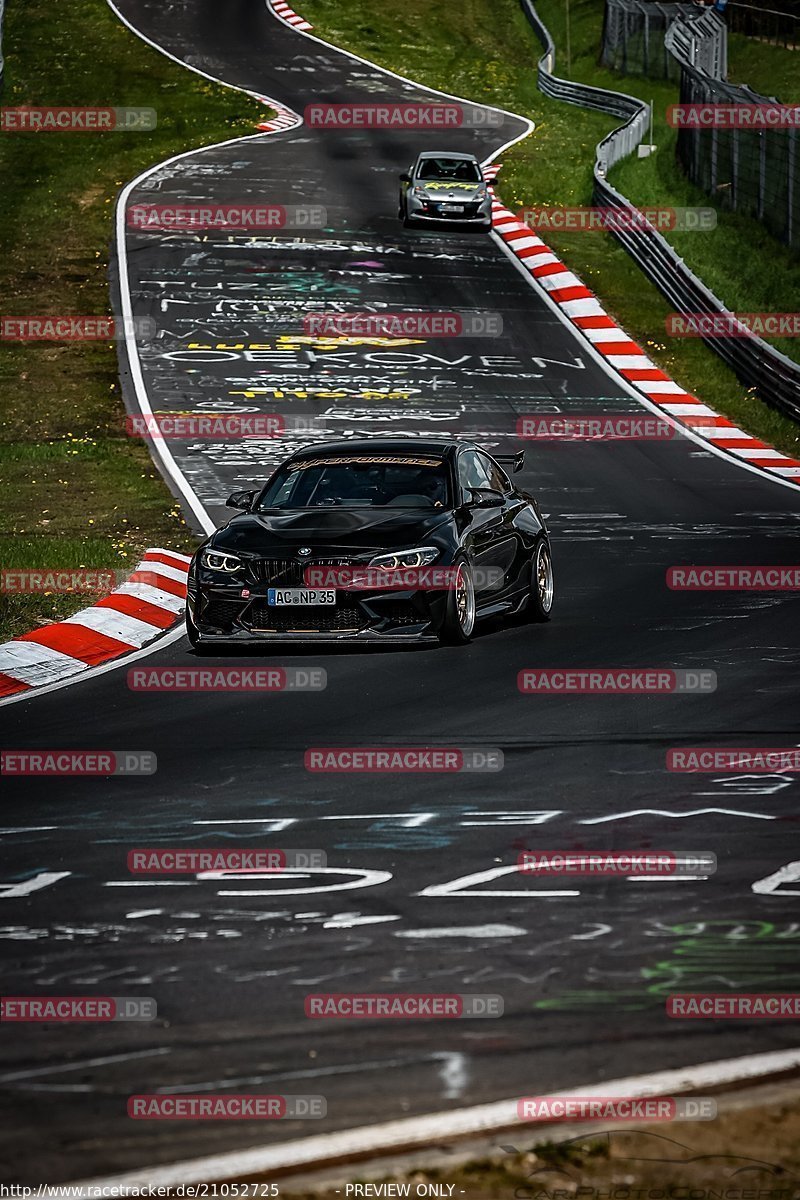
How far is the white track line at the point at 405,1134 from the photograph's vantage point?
15.6ft

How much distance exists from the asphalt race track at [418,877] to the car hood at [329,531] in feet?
2.35

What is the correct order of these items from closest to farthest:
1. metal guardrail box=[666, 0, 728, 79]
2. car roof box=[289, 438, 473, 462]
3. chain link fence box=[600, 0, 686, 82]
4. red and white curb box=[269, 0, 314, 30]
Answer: car roof box=[289, 438, 473, 462] < metal guardrail box=[666, 0, 728, 79] < chain link fence box=[600, 0, 686, 82] < red and white curb box=[269, 0, 314, 30]

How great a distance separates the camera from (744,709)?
10.8 m

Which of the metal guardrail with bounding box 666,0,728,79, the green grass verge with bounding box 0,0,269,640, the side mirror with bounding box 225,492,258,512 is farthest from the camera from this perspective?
the metal guardrail with bounding box 666,0,728,79

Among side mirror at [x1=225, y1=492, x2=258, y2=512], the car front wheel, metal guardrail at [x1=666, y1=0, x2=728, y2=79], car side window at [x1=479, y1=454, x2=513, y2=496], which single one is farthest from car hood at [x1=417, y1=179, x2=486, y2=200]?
the car front wheel

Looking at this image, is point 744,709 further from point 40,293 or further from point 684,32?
point 684,32

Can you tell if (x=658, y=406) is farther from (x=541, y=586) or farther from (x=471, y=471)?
(x=541, y=586)

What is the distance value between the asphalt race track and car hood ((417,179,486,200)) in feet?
58.5

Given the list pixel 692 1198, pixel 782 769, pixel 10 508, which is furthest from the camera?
pixel 10 508

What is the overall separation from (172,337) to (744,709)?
19.4m

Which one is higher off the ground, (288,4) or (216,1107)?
(288,4)

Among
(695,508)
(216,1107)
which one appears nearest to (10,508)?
(695,508)

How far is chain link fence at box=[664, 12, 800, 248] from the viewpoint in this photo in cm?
3139

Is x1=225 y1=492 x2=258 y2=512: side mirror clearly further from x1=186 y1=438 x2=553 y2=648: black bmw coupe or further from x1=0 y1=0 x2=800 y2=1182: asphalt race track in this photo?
x1=0 y1=0 x2=800 y2=1182: asphalt race track
